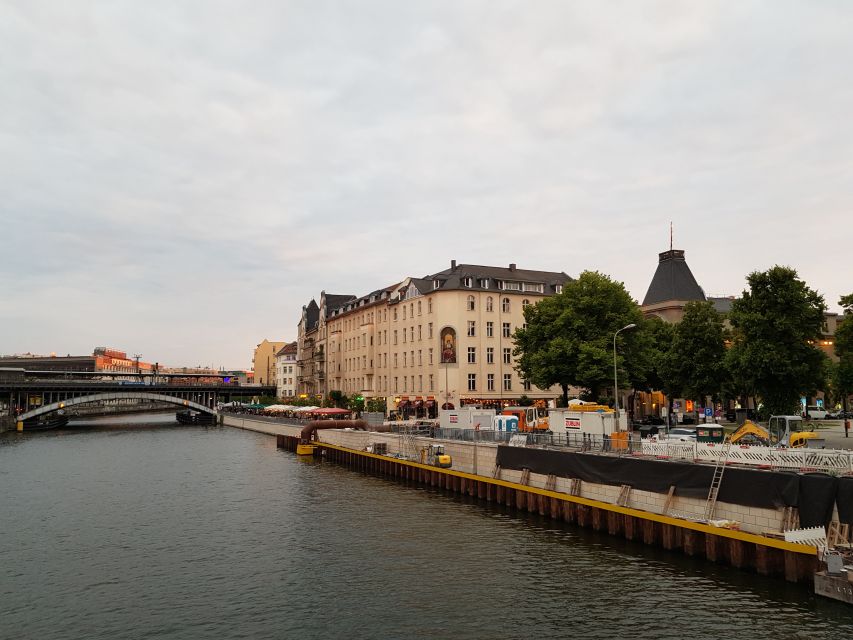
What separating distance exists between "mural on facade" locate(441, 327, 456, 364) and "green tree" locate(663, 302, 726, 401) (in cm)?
3056

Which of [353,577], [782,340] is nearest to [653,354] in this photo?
[782,340]

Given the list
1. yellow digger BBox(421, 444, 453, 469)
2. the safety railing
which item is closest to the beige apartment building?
yellow digger BBox(421, 444, 453, 469)

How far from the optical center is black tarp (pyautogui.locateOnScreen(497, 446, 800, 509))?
74.7ft

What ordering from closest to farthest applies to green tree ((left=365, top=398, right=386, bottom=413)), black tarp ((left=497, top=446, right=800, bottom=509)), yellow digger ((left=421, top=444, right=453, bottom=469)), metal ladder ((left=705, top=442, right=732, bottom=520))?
1. black tarp ((left=497, top=446, right=800, bottom=509))
2. metal ladder ((left=705, top=442, right=732, bottom=520))
3. yellow digger ((left=421, top=444, right=453, bottom=469))
4. green tree ((left=365, top=398, right=386, bottom=413))

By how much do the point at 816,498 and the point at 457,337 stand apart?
69297 millimetres

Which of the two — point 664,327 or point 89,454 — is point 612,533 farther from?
point 89,454

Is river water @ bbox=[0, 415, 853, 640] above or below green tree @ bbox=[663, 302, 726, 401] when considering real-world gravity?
below

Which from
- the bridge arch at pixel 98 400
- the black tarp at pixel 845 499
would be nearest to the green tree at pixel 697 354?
the black tarp at pixel 845 499

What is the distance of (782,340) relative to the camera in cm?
4631

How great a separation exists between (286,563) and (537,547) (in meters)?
11.5

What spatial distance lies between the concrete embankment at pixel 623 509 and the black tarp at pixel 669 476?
0.37 metres

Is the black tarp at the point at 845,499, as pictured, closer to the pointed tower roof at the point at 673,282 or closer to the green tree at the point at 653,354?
the green tree at the point at 653,354

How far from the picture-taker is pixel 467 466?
147ft

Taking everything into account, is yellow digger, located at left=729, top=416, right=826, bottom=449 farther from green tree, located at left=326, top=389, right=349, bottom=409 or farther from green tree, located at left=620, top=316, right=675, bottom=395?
green tree, located at left=326, top=389, right=349, bottom=409
